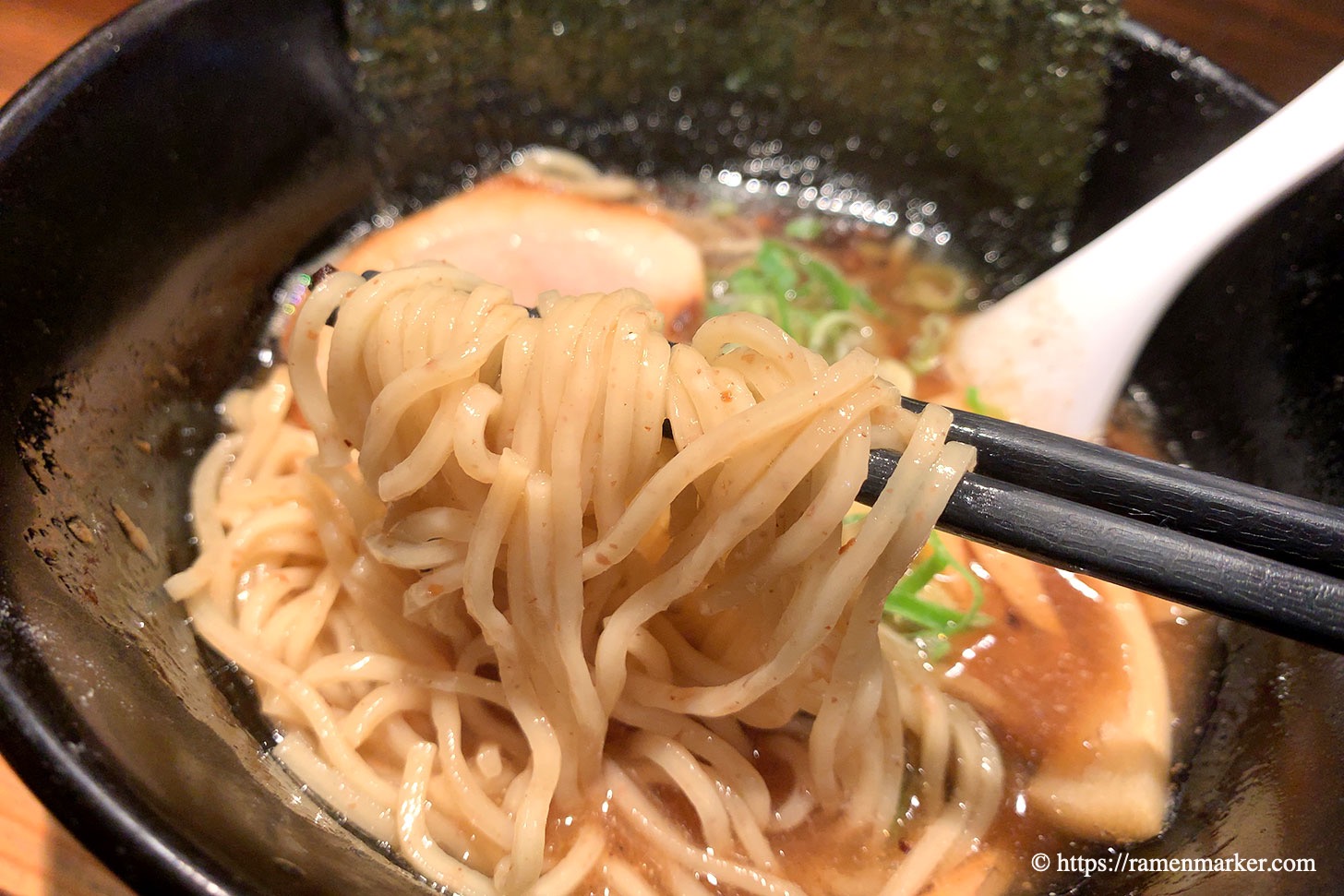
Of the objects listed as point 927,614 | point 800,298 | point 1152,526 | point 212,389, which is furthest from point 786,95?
point 1152,526

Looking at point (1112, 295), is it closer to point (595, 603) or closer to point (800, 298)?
point (800, 298)

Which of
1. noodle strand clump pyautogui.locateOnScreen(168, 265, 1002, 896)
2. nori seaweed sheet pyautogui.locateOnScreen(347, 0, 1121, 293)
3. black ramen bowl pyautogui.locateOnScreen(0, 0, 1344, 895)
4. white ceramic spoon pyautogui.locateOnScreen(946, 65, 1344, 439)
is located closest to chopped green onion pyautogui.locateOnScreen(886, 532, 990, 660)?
noodle strand clump pyautogui.locateOnScreen(168, 265, 1002, 896)

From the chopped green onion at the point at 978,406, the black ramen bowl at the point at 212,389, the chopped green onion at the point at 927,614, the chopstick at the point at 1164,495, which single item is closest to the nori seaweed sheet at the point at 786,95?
the black ramen bowl at the point at 212,389

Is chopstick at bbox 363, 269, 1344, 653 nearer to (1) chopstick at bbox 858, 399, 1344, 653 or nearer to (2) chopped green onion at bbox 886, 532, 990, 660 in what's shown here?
(1) chopstick at bbox 858, 399, 1344, 653

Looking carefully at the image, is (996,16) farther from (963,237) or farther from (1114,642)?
(1114,642)

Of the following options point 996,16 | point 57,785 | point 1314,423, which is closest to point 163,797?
point 57,785

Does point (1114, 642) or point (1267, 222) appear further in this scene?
point (1267, 222)
